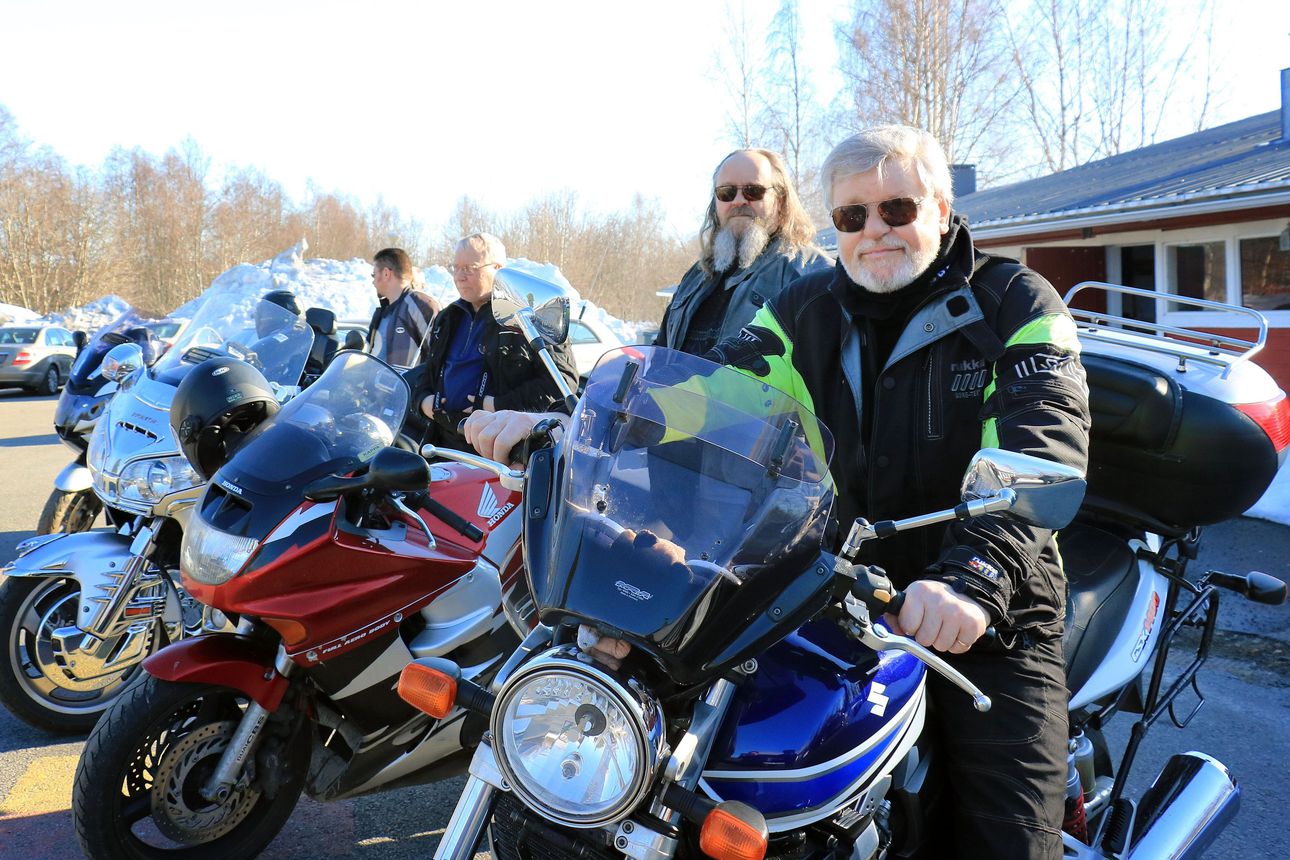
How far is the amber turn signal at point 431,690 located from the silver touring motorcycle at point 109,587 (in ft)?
7.63

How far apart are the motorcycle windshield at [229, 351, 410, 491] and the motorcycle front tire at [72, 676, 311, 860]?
64cm

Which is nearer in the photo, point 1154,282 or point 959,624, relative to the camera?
point 959,624

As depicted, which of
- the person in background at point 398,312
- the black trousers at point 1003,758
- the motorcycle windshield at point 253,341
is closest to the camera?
the black trousers at point 1003,758

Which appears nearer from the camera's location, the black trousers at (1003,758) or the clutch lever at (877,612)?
the clutch lever at (877,612)

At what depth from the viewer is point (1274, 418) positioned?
9.84 feet

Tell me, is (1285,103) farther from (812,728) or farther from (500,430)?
(812,728)

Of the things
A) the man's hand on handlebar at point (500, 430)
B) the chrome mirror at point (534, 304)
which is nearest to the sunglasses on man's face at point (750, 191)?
the chrome mirror at point (534, 304)

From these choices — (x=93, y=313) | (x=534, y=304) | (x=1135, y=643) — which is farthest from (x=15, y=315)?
(x=1135, y=643)

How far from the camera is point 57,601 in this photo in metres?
4.10

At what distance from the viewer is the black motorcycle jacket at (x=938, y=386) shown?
2.09 meters

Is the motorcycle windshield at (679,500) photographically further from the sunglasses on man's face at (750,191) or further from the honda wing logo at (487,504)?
the sunglasses on man's face at (750,191)

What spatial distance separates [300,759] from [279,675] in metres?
0.29

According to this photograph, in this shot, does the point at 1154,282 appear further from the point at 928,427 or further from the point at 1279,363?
the point at 928,427

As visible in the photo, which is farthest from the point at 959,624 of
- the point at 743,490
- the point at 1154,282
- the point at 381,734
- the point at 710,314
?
the point at 1154,282
